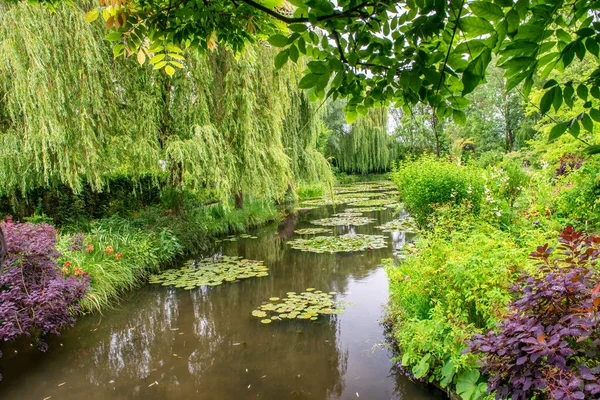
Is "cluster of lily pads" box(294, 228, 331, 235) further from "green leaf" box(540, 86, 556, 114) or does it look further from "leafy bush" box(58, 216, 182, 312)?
"green leaf" box(540, 86, 556, 114)

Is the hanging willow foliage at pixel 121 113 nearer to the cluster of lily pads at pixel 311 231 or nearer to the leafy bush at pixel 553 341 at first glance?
the cluster of lily pads at pixel 311 231

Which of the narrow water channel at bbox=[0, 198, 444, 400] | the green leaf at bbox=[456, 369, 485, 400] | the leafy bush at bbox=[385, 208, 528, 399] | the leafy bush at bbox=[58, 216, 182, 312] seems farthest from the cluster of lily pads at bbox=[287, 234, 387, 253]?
the green leaf at bbox=[456, 369, 485, 400]

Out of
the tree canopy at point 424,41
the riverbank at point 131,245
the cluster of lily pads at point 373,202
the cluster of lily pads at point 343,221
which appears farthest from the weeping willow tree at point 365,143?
the tree canopy at point 424,41

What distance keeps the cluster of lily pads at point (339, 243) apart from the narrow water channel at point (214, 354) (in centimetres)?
205

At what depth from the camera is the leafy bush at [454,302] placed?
2.61 metres

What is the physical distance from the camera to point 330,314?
4.64 m

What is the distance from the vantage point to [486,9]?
96cm

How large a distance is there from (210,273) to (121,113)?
10.7 feet

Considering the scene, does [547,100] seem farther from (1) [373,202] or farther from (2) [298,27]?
(1) [373,202]

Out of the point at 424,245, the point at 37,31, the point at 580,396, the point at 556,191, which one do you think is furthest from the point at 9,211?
the point at 556,191

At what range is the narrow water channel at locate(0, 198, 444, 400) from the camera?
3215mm

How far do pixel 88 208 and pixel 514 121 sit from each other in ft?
84.5

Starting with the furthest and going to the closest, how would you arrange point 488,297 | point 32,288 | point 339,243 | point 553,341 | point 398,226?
point 398,226 → point 339,243 → point 32,288 → point 488,297 → point 553,341

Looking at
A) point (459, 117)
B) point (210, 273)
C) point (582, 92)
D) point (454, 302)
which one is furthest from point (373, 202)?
point (582, 92)
